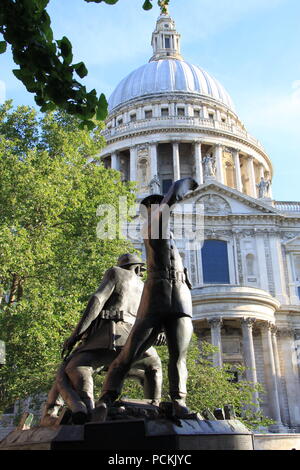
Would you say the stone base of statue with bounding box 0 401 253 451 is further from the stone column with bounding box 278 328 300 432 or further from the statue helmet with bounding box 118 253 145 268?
the stone column with bounding box 278 328 300 432

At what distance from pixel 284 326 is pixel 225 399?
59.2ft

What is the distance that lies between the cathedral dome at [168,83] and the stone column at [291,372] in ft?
118

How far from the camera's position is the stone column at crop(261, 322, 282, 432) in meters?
30.7

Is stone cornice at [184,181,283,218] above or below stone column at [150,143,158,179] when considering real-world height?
below

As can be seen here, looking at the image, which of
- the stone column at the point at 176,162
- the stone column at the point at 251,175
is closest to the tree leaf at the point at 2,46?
the stone column at the point at 176,162

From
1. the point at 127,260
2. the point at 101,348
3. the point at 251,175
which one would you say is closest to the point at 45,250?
the point at 127,260

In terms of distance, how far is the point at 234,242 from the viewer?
39.1 meters

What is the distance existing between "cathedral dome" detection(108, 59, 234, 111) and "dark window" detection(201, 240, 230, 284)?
3004 centimetres

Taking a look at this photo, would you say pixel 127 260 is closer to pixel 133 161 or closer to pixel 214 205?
pixel 214 205

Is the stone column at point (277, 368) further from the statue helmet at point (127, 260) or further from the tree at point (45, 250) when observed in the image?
the statue helmet at point (127, 260)

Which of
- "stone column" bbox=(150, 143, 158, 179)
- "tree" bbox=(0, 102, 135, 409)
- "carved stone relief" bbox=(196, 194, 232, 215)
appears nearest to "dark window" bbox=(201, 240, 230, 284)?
"carved stone relief" bbox=(196, 194, 232, 215)

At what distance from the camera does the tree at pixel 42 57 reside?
Result: 5.49m

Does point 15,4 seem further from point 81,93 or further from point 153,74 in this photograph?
point 153,74

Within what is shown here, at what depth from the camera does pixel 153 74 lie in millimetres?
66438
